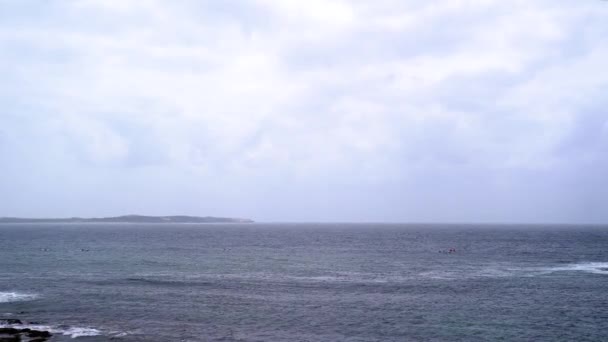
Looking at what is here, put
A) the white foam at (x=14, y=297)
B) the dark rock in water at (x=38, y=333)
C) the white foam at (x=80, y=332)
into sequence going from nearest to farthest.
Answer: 1. the dark rock in water at (x=38, y=333)
2. the white foam at (x=80, y=332)
3. the white foam at (x=14, y=297)

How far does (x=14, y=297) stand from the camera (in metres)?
57.8

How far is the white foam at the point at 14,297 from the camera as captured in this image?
184ft

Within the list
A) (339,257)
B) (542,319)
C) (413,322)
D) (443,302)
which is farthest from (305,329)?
(339,257)

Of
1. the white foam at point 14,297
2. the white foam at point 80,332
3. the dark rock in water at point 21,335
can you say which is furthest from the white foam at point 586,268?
the white foam at point 14,297

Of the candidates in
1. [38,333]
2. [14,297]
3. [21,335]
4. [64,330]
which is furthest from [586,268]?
[14,297]

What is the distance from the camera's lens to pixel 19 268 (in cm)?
8250

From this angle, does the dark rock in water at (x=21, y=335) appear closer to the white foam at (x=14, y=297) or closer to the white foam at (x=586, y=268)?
the white foam at (x=14, y=297)

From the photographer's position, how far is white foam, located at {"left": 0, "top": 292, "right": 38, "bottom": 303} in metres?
56.0

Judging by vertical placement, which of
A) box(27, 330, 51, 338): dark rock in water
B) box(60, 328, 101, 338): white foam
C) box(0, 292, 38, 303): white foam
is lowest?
box(60, 328, 101, 338): white foam

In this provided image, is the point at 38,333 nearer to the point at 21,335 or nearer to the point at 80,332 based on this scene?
the point at 21,335

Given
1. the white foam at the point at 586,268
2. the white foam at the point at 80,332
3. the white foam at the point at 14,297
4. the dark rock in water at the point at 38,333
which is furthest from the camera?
the white foam at the point at 586,268

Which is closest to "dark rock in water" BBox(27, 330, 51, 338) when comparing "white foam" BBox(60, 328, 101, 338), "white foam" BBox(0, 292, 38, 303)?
"white foam" BBox(60, 328, 101, 338)

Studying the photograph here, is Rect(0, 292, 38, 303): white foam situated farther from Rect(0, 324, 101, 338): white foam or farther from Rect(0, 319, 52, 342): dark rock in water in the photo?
Rect(0, 319, 52, 342): dark rock in water

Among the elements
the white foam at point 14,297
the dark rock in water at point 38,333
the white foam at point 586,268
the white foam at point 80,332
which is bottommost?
the white foam at point 80,332
